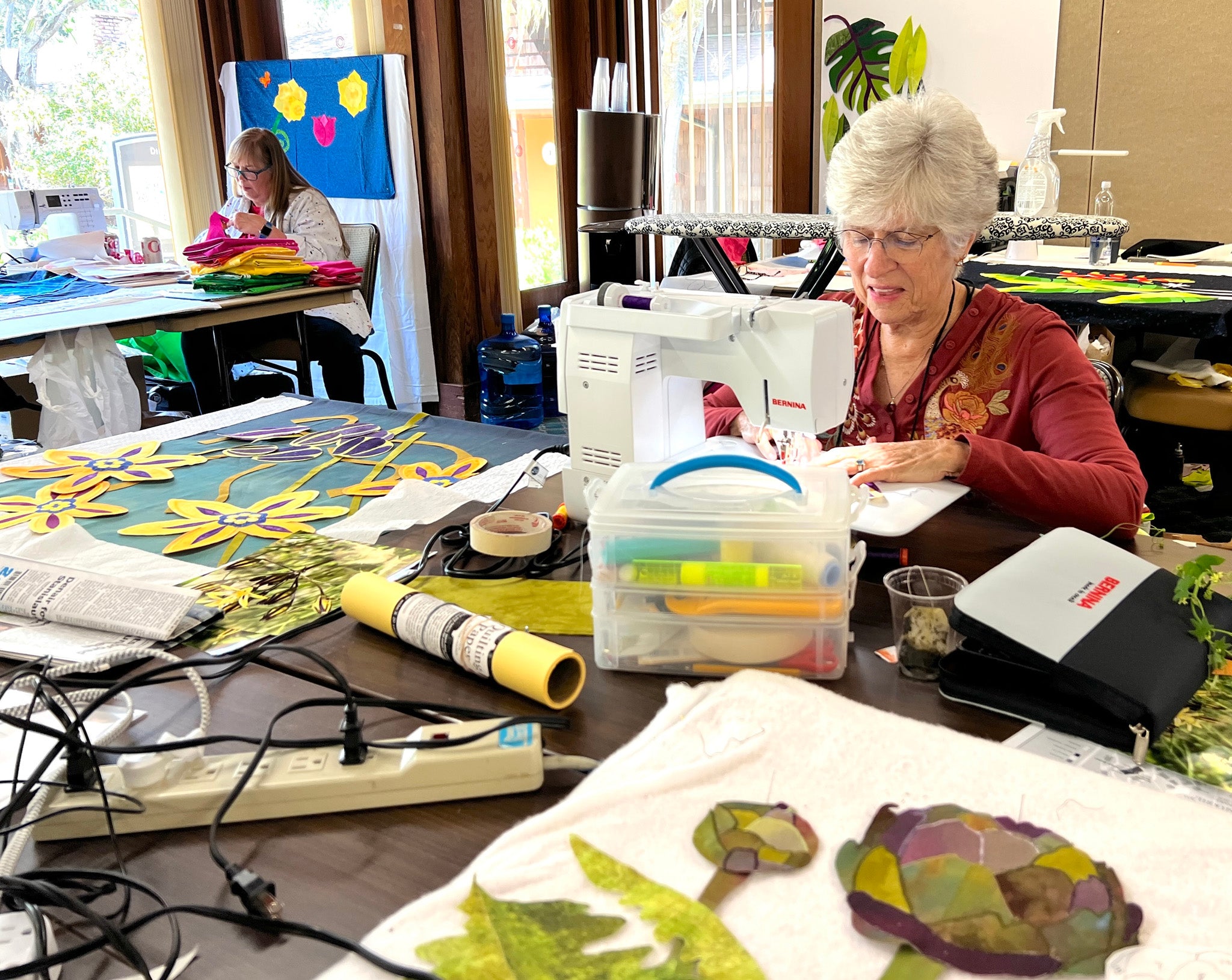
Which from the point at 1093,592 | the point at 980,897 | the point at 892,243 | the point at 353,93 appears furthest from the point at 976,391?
the point at 353,93

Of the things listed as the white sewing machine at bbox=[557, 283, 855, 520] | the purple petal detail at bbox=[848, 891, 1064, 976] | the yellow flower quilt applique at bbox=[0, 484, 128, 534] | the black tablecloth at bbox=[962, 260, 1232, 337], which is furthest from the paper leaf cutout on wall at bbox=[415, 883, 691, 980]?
the black tablecloth at bbox=[962, 260, 1232, 337]

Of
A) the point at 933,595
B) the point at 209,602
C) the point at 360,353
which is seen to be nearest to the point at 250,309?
the point at 360,353

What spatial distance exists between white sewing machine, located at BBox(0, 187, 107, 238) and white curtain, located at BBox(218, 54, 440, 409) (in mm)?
1088

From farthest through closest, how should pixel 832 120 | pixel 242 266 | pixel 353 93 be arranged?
pixel 832 120, pixel 353 93, pixel 242 266

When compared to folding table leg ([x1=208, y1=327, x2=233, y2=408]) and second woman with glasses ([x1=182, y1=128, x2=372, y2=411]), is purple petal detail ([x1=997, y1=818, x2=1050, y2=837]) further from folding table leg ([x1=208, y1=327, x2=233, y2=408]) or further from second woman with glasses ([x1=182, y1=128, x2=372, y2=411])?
second woman with glasses ([x1=182, y1=128, x2=372, y2=411])

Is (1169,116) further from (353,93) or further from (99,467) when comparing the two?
(99,467)

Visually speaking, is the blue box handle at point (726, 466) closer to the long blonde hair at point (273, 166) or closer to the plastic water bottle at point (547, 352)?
the long blonde hair at point (273, 166)

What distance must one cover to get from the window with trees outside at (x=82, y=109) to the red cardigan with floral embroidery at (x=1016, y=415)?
364cm

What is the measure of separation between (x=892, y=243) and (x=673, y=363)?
50 cm

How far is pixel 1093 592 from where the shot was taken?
93cm

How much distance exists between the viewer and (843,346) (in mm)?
1255

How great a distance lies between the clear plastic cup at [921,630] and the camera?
94cm

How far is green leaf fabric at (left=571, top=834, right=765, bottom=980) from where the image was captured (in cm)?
61

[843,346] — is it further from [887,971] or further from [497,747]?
[887,971]
